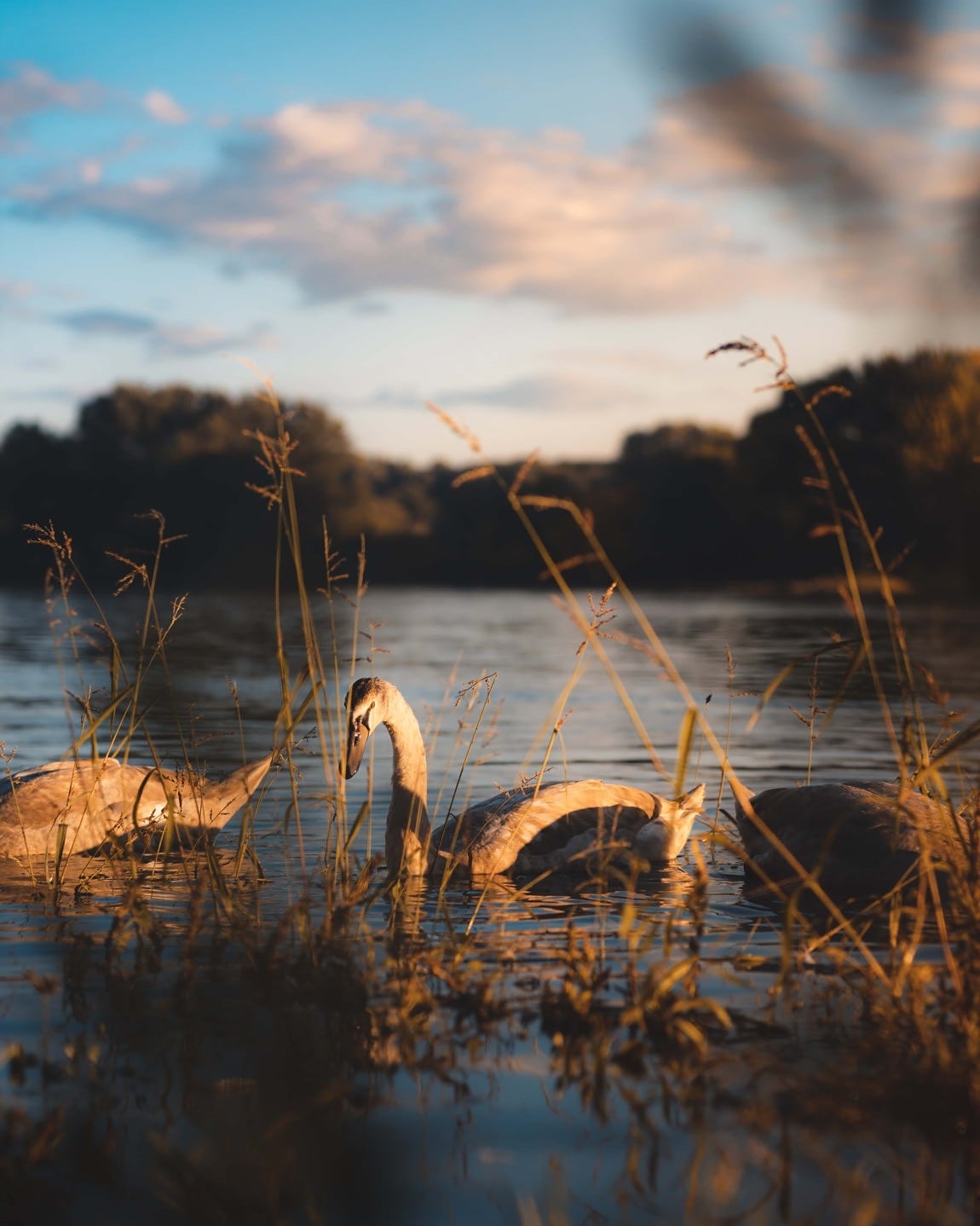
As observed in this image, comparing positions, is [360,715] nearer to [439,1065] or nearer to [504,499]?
[439,1065]

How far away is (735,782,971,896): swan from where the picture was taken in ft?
22.0

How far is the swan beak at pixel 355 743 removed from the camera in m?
6.79

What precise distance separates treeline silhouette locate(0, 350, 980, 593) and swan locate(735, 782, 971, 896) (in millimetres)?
42192

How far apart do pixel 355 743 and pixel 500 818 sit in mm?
1150

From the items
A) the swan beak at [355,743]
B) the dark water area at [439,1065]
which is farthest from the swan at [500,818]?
the dark water area at [439,1065]

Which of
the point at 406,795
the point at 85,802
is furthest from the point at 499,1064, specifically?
the point at 85,802

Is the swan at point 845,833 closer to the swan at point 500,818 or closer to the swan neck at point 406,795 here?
the swan at point 500,818

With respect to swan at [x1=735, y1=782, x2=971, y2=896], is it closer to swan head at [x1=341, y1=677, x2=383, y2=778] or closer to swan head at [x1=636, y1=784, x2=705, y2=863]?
swan head at [x1=636, y1=784, x2=705, y2=863]

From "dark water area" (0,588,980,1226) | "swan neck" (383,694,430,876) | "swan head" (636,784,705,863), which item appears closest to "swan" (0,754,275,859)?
"dark water area" (0,588,980,1226)

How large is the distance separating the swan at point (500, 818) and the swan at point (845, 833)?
0.61m

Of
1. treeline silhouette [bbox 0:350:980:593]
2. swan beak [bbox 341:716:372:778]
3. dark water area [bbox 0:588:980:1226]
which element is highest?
treeline silhouette [bbox 0:350:980:593]

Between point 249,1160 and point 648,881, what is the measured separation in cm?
433

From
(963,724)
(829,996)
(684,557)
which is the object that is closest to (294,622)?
(963,724)

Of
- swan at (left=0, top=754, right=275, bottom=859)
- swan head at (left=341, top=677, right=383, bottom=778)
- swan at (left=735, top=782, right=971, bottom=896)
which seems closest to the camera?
swan at (left=735, top=782, right=971, bottom=896)
